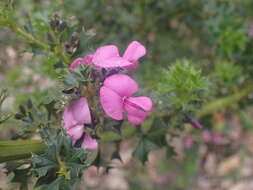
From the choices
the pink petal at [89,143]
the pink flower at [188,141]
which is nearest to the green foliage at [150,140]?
the pink petal at [89,143]

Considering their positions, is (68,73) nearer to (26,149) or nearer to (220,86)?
(26,149)

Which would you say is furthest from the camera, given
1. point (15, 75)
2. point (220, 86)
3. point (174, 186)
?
point (174, 186)

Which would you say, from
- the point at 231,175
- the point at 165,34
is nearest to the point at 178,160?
the point at 231,175

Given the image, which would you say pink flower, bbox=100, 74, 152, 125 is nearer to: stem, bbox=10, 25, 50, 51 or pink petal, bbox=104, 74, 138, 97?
pink petal, bbox=104, 74, 138, 97

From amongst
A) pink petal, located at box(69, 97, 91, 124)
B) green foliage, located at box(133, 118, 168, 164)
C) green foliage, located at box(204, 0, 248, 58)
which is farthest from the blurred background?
pink petal, located at box(69, 97, 91, 124)

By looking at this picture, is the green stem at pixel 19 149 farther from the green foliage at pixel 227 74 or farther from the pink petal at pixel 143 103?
the green foliage at pixel 227 74

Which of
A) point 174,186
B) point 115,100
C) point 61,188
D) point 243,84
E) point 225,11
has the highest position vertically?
point 225,11

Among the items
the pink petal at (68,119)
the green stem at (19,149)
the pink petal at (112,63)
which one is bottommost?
the green stem at (19,149)
